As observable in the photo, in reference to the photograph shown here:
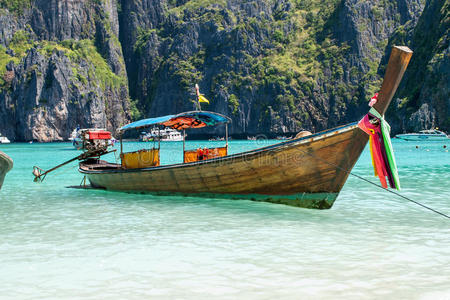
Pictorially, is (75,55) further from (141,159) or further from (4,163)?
(4,163)

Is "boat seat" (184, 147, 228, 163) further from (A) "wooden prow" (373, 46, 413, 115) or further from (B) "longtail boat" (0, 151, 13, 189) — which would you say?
(B) "longtail boat" (0, 151, 13, 189)

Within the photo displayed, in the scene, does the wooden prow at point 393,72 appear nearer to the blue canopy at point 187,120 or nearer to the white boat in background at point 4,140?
the blue canopy at point 187,120

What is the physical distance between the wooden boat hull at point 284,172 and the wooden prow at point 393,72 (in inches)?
47.8

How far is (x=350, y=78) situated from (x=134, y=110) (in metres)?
75.9

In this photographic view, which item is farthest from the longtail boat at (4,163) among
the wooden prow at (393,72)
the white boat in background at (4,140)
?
the white boat in background at (4,140)

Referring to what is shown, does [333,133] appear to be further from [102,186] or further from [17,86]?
[17,86]

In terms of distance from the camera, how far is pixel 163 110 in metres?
143

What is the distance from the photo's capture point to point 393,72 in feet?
30.5

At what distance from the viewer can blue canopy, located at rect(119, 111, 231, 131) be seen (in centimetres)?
1631

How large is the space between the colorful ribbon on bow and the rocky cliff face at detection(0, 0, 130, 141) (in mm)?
126293

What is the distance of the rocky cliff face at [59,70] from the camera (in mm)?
125938

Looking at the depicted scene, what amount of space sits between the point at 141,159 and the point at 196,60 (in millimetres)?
133311

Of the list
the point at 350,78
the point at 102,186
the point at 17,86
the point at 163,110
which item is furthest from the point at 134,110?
the point at 102,186

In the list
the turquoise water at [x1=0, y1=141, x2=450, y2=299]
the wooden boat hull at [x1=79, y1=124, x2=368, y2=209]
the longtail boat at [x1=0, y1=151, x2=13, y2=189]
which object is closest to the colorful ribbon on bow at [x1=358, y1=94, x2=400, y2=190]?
the wooden boat hull at [x1=79, y1=124, x2=368, y2=209]
